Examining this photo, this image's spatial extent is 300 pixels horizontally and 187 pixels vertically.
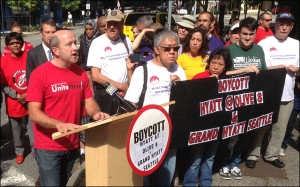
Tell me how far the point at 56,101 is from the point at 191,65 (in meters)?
1.75

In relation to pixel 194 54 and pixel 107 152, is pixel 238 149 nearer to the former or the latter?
pixel 194 54

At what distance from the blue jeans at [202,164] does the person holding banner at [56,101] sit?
1.36m

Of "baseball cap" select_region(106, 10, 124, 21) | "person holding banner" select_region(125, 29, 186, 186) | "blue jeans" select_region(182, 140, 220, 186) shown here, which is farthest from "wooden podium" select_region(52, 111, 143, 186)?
"baseball cap" select_region(106, 10, 124, 21)

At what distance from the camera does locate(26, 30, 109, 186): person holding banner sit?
8.95 ft

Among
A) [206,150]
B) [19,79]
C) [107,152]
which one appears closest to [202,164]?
[206,150]

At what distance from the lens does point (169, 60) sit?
319 centimetres

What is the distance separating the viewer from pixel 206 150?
12.8 feet

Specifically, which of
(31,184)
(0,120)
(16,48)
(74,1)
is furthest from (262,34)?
(74,1)

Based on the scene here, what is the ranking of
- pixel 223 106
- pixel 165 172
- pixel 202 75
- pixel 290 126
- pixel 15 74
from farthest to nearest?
pixel 290 126 → pixel 15 74 → pixel 223 106 → pixel 202 75 → pixel 165 172

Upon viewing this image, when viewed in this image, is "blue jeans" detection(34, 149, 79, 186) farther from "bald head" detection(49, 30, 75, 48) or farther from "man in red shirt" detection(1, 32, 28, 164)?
"man in red shirt" detection(1, 32, 28, 164)

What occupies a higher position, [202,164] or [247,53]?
[247,53]

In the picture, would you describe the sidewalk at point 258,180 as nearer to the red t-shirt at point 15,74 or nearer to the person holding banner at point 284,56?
the person holding banner at point 284,56

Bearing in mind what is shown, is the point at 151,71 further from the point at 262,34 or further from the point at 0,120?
the point at 0,120

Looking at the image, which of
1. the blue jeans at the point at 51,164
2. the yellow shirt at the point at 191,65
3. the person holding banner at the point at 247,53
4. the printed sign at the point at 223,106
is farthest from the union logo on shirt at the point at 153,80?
the person holding banner at the point at 247,53
